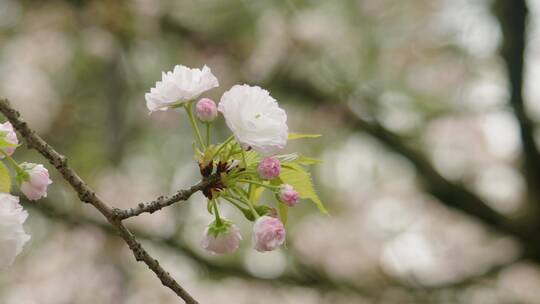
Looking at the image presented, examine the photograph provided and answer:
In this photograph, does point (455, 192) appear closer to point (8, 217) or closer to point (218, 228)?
point (218, 228)

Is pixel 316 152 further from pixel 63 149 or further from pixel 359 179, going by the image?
pixel 63 149

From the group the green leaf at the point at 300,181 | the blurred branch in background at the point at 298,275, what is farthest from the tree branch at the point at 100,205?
the blurred branch in background at the point at 298,275

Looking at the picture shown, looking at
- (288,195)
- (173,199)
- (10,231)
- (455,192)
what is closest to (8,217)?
(10,231)

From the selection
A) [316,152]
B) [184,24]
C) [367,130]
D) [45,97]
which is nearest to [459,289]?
[367,130]

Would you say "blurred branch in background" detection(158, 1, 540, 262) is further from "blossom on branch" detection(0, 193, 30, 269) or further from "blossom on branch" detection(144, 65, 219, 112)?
"blossom on branch" detection(0, 193, 30, 269)

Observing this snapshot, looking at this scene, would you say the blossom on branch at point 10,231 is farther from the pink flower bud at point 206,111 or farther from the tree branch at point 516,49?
the tree branch at point 516,49

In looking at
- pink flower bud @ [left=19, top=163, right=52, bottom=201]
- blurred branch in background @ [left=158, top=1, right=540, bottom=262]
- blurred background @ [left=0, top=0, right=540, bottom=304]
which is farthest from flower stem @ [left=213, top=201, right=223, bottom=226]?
blurred branch in background @ [left=158, top=1, right=540, bottom=262]
